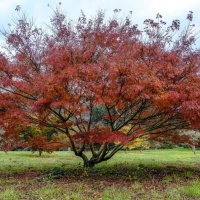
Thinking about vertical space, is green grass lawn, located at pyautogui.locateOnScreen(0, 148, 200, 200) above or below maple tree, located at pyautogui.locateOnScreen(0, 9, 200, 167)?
below

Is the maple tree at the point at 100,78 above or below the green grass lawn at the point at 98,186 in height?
above

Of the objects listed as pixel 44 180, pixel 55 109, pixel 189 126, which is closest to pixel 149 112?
pixel 189 126

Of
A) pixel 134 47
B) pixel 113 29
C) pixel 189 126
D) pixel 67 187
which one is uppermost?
pixel 113 29

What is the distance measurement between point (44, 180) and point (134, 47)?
14.8ft

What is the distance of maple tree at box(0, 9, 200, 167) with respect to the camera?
10.4 m

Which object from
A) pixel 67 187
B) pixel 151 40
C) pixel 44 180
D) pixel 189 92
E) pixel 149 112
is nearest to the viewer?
pixel 67 187

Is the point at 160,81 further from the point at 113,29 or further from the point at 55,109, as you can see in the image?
the point at 55,109

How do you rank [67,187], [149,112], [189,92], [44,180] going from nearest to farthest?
[67,187] < [189,92] < [44,180] < [149,112]

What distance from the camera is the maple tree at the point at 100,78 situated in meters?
10.4

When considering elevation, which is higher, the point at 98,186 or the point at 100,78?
the point at 100,78

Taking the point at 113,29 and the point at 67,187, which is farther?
the point at 113,29

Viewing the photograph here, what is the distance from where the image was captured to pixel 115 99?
10859mm

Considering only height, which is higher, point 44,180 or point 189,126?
point 189,126

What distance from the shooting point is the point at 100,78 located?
10555 millimetres
